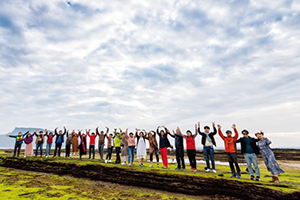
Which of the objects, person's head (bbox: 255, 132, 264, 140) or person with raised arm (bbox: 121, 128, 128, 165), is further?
person with raised arm (bbox: 121, 128, 128, 165)

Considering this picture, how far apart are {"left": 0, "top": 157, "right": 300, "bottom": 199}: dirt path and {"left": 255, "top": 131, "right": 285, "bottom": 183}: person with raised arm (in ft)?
6.09

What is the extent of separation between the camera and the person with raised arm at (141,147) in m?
13.6

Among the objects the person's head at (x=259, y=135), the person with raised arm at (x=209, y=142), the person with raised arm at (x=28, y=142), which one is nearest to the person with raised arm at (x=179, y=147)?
the person with raised arm at (x=209, y=142)

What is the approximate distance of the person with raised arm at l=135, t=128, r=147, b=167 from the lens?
13.6 meters

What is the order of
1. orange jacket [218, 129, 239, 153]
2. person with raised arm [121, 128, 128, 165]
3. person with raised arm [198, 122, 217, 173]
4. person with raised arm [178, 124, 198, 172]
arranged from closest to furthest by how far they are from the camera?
orange jacket [218, 129, 239, 153], person with raised arm [198, 122, 217, 173], person with raised arm [178, 124, 198, 172], person with raised arm [121, 128, 128, 165]

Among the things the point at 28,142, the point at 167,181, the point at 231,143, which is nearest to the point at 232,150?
the point at 231,143

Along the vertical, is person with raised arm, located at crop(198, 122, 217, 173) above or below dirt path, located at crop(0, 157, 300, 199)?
above

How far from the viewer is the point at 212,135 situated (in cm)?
1140

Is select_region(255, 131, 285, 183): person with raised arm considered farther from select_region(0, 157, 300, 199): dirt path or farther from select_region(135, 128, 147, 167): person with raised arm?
select_region(135, 128, 147, 167): person with raised arm

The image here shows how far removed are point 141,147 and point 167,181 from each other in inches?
163

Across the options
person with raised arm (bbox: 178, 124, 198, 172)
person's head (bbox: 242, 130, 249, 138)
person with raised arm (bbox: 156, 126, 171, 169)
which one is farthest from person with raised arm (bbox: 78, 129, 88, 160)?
person's head (bbox: 242, 130, 249, 138)

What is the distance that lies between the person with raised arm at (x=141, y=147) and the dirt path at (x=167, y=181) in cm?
192

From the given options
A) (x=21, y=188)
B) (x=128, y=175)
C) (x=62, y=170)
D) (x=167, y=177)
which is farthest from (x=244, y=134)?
(x=62, y=170)

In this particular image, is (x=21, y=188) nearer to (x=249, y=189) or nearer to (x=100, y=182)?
(x=100, y=182)
